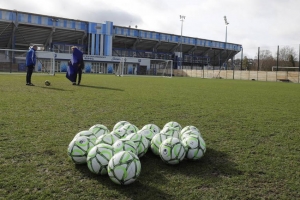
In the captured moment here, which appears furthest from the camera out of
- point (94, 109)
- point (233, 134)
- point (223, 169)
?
point (94, 109)

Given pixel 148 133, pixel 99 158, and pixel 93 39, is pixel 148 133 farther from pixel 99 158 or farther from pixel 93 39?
pixel 93 39

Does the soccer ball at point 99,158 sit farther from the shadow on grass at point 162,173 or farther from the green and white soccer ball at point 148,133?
the green and white soccer ball at point 148,133

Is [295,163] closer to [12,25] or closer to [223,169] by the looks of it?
[223,169]

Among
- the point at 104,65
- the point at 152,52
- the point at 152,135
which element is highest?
the point at 152,52

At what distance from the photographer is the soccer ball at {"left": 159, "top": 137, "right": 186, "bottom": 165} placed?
Result: 12.4ft

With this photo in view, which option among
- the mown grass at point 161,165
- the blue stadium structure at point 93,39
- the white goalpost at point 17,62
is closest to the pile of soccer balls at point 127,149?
the mown grass at point 161,165

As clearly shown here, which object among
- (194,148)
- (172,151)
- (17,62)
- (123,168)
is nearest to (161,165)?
(172,151)

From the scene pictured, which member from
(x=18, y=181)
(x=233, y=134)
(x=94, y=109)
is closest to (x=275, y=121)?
(x=233, y=134)

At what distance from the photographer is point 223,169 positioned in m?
3.74

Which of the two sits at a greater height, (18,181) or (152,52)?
(152,52)

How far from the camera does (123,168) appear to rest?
3.14m

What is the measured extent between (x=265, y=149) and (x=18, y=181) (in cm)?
357

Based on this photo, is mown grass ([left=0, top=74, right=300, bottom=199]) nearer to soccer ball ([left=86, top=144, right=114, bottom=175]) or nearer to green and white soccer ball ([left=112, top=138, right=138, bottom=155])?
soccer ball ([left=86, top=144, right=114, bottom=175])

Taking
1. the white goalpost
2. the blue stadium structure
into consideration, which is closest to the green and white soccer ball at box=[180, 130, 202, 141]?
the white goalpost
